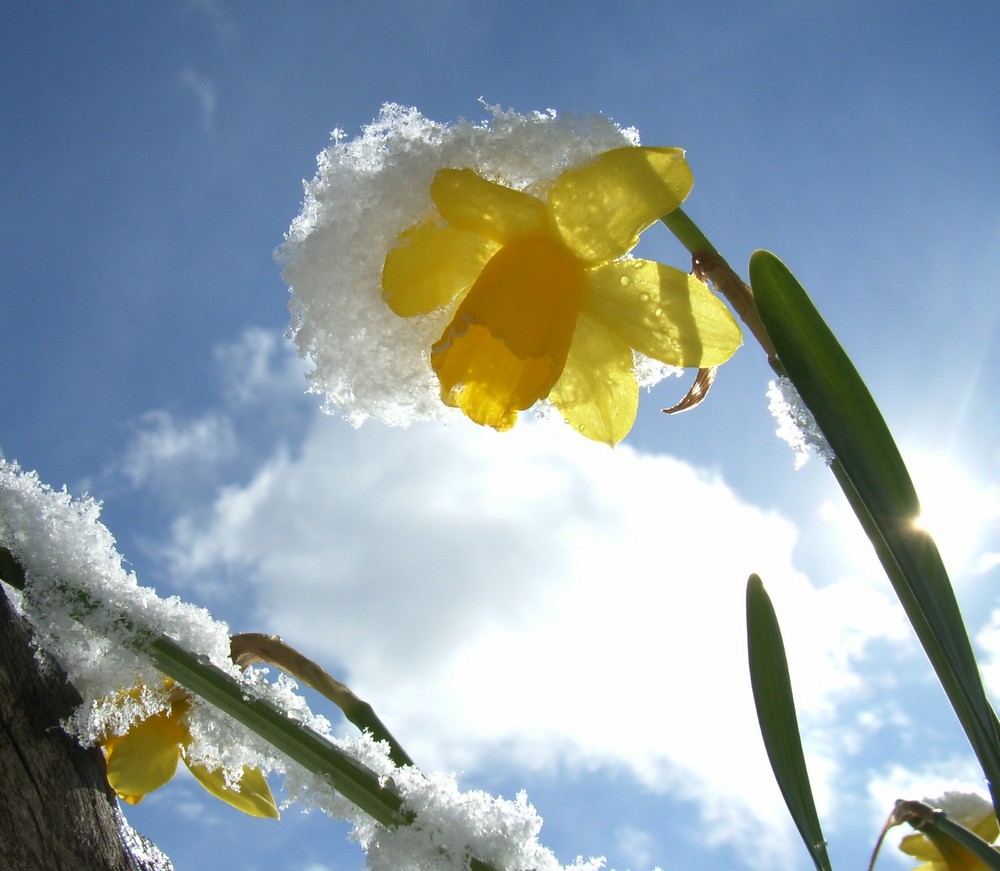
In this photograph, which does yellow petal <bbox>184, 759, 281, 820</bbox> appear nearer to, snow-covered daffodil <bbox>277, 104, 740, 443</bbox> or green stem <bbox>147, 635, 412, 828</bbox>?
green stem <bbox>147, 635, 412, 828</bbox>

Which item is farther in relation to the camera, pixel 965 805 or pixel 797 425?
pixel 965 805

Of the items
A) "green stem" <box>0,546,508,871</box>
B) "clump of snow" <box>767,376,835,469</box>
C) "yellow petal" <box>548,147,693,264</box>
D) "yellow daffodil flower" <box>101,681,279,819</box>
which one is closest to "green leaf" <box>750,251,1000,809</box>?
"clump of snow" <box>767,376,835,469</box>

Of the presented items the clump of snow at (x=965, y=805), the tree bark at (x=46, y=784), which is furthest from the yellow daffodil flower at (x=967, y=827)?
the tree bark at (x=46, y=784)

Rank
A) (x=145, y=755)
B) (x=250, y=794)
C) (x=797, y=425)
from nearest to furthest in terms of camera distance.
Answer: (x=797, y=425), (x=145, y=755), (x=250, y=794)

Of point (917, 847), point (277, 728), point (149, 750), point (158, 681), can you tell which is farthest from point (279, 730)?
point (917, 847)

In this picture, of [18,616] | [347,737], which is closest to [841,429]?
[347,737]

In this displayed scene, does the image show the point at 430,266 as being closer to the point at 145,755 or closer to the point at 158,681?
the point at 158,681
